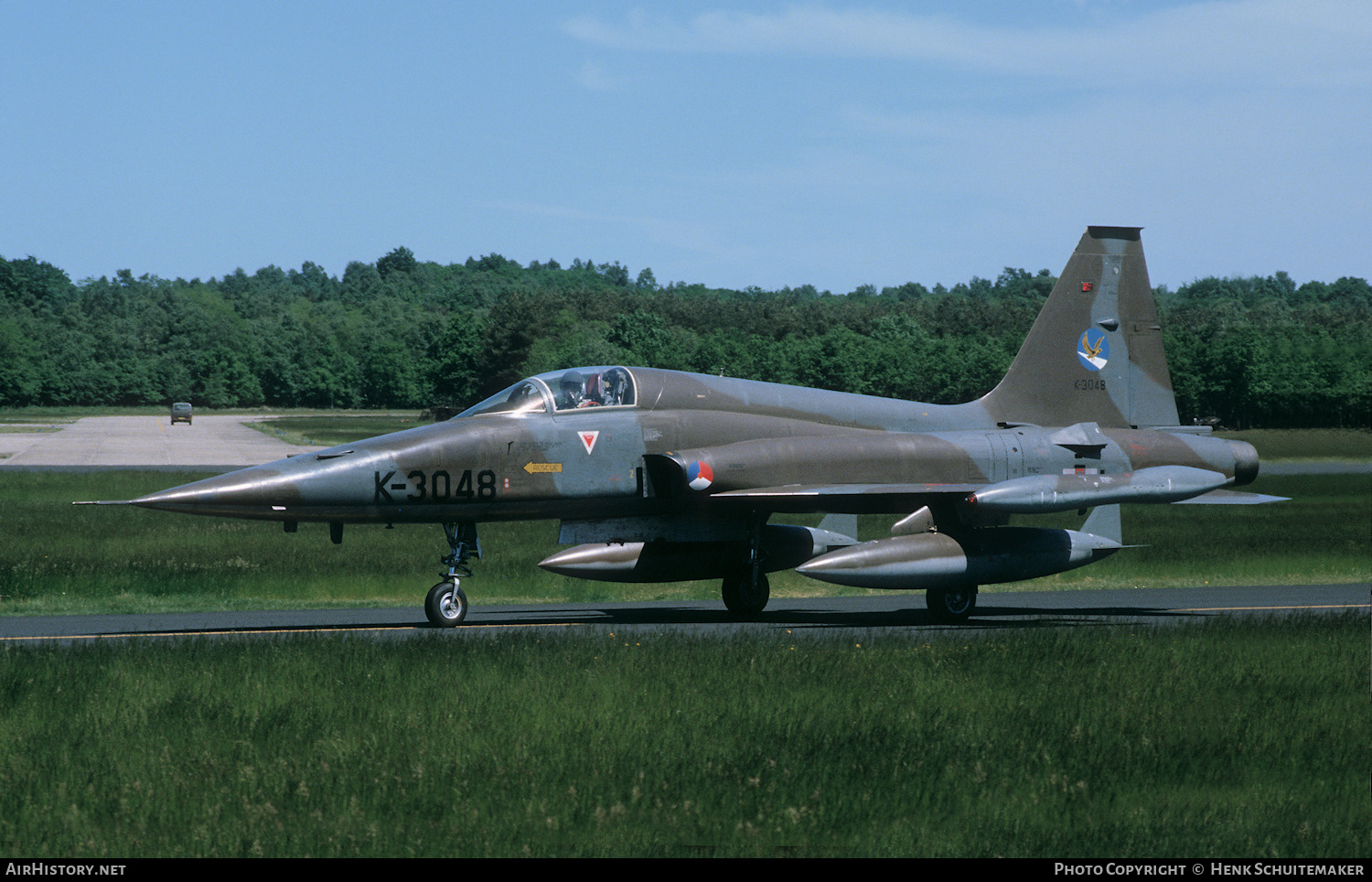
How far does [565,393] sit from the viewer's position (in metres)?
17.5

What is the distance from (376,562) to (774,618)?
31.4 ft

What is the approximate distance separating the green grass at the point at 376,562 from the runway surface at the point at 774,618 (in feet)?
5.99

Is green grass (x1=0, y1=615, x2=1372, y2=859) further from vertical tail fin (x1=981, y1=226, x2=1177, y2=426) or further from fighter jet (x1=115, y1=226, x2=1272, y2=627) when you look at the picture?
vertical tail fin (x1=981, y1=226, x2=1177, y2=426)

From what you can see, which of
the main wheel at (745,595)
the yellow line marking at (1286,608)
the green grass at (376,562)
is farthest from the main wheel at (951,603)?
the green grass at (376,562)

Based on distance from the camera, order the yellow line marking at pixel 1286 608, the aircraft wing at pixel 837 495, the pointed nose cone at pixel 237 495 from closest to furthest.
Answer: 1. the pointed nose cone at pixel 237 495
2. the aircraft wing at pixel 837 495
3. the yellow line marking at pixel 1286 608

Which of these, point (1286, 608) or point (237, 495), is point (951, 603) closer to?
point (1286, 608)

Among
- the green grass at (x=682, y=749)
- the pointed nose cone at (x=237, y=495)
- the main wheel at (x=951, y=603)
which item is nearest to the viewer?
the green grass at (x=682, y=749)

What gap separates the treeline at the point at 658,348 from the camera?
6631cm

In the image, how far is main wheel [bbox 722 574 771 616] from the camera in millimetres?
18797

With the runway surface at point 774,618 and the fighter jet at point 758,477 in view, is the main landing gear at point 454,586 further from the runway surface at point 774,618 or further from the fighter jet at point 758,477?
the runway surface at point 774,618

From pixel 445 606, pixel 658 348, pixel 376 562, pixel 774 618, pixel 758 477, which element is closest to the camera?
pixel 445 606

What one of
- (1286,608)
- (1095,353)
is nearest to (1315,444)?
(1095,353)

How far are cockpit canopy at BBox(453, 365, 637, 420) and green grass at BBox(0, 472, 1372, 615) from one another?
20.4 ft
